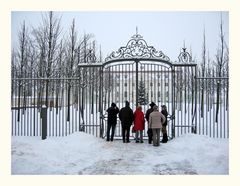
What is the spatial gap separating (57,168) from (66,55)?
12.5m

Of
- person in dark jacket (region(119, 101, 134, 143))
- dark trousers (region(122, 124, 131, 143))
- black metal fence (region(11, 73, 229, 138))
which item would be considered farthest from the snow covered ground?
black metal fence (region(11, 73, 229, 138))

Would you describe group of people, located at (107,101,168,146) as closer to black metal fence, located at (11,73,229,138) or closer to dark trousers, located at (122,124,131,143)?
dark trousers, located at (122,124,131,143)

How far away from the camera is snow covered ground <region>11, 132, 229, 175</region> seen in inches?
274

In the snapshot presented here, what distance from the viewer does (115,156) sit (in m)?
7.99

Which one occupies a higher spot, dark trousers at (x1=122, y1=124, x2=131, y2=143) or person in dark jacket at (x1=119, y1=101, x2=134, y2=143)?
person in dark jacket at (x1=119, y1=101, x2=134, y2=143)

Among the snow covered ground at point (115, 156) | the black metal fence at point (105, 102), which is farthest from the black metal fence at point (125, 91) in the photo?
the snow covered ground at point (115, 156)

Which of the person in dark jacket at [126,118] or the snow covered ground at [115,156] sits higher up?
the person in dark jacket at [126,118]

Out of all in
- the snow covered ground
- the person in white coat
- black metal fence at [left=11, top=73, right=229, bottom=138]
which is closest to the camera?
the snow covered ground

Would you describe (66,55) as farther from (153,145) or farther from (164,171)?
(164,171)

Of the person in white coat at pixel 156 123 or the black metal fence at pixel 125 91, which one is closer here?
the person in white coat at pixel 156 123

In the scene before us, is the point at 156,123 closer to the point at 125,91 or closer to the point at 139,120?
the point at 139,120

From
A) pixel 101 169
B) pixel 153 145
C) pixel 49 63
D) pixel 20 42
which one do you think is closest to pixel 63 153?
pixel 101 169

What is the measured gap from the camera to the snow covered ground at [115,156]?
22.9 feet

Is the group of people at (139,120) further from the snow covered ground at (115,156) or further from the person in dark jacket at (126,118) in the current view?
the snow covered ground at (115,156)
